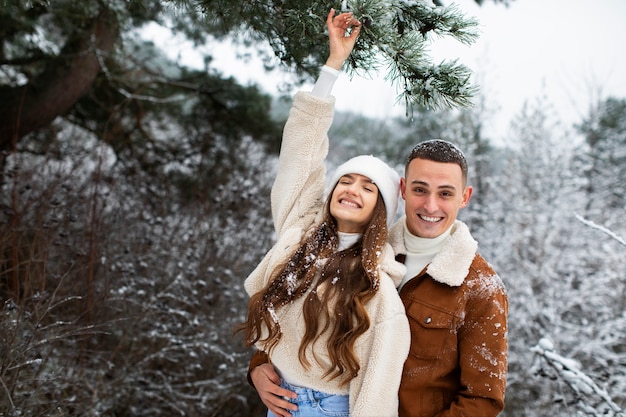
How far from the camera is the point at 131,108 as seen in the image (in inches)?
298

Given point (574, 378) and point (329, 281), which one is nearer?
point (329, 281)

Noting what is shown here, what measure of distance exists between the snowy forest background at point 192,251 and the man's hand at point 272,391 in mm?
937

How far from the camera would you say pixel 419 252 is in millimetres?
2033

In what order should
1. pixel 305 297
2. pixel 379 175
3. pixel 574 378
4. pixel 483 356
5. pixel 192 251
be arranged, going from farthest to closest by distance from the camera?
pixel 192 251 < pixel 574 378 < pixel 379 175 < pixel 305 297 < pixel 483 356

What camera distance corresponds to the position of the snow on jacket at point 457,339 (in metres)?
1.65

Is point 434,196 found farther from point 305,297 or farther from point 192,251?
point 192,251

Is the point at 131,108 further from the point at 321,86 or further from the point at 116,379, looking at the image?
the point at 321,86

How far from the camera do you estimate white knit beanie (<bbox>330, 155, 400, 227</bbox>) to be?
2.07 meters

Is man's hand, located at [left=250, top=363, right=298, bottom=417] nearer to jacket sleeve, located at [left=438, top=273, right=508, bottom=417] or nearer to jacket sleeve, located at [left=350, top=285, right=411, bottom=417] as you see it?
jacket sleeve, located at [left=350, top=285, right=411, bottom=417]

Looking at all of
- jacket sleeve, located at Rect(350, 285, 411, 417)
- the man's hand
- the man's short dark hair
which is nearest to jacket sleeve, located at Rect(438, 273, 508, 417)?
jacket sleeve, located at Rect(350, 285, 411, 417)

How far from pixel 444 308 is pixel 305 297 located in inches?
Result: 21.5

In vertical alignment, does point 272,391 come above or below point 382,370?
below

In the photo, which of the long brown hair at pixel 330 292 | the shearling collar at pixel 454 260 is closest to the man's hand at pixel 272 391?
the long brown hair at pixel 330 292

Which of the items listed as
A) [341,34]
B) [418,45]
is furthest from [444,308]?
[341,34]
